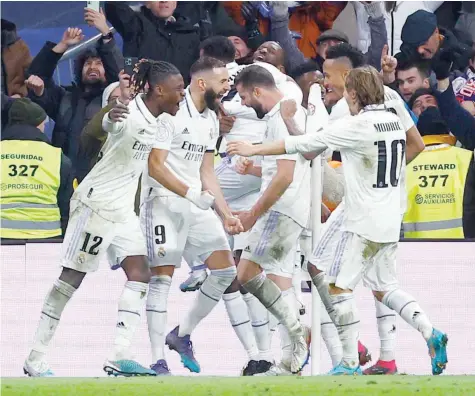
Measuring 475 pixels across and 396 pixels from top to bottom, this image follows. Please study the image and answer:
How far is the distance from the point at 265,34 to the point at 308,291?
8.46 ft

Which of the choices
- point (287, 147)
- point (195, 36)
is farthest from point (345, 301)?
point (195, 36)

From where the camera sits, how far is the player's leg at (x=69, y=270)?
998cm

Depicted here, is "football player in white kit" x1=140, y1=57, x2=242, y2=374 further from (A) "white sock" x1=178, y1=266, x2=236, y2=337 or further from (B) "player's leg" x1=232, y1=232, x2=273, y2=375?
(B) "player's leg" x1=232, y1=232, x2=273, y2=375

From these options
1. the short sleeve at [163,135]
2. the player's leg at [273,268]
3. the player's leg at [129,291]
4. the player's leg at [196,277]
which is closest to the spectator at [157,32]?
the player's leg at [196,277]

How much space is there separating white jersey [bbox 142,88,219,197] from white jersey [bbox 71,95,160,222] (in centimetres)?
30

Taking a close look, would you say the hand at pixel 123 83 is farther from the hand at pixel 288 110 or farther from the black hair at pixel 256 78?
the hand at pixel 288 110

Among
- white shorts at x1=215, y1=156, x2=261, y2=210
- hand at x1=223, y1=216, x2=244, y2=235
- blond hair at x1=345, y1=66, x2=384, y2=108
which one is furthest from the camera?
white shorts at x1=215, y1=156, x2=261, y2=210

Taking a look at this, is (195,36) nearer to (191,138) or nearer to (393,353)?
(191,138)

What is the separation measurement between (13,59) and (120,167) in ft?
13.1

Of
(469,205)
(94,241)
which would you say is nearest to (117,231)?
(94,241)

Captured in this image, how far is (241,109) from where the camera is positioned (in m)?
11.5

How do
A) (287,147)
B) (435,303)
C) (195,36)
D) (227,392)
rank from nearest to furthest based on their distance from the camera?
(227,392) < (287,147) < (435,303) < (195,36)

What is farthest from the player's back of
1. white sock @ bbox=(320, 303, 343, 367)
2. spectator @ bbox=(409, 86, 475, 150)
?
spectator @ bbox=(409, 86, 475, 150)

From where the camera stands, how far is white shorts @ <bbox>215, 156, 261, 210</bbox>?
38.0 feet
